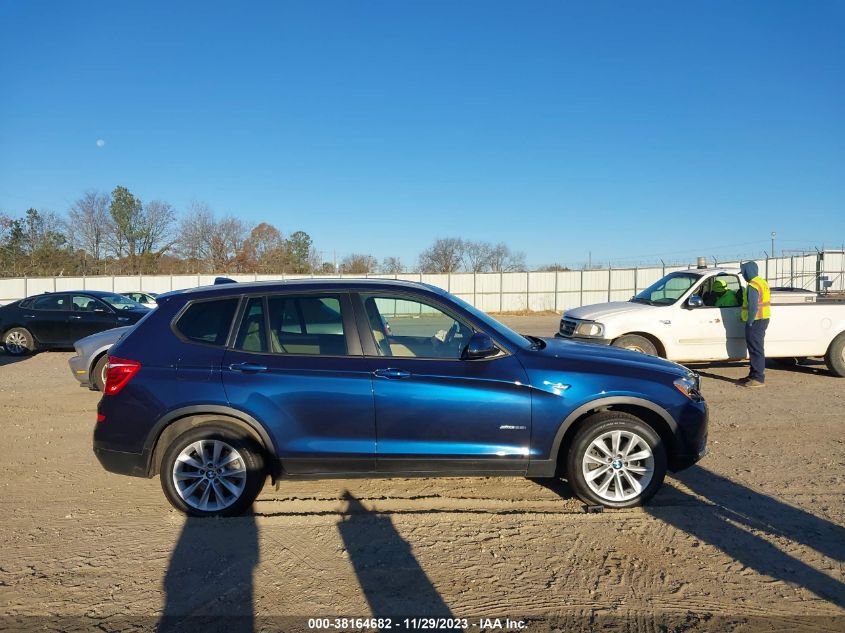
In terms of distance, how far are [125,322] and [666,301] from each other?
11.4m

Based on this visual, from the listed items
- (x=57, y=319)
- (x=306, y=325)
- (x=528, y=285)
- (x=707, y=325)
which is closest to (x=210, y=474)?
(x=306, y=325)

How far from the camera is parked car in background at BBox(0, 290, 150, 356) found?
12.6m

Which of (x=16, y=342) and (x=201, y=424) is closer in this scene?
(x=201, y=424)

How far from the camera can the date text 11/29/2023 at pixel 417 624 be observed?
275cm

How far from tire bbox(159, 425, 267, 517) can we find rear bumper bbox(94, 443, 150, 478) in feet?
0.46

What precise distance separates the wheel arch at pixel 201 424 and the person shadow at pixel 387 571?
2.57 feet

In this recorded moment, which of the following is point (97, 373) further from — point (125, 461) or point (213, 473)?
point (213, 473)

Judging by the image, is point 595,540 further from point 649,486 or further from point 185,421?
point 185,421

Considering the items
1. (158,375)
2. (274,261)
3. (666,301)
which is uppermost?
(274,261)

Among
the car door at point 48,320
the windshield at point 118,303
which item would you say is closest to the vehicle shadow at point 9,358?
the car door at point 48,320

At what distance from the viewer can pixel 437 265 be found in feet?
176

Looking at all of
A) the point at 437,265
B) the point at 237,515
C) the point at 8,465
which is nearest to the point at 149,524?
→ the point at 237,515

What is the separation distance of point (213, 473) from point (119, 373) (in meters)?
1.02

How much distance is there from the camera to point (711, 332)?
29.3 feet
